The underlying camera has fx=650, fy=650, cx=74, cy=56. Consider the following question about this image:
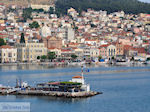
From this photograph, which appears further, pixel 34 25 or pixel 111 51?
pixel 34 25

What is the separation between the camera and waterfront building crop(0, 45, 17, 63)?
3391 inches

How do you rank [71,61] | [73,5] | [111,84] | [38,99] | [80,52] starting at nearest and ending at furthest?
1. [38,99]
2. [111,84]
3. [71,61]
4. [80,52]
5. [73,5]

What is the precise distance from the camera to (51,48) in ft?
302

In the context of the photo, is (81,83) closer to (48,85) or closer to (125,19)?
(48,85)

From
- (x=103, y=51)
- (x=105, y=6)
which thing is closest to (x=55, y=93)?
(x=103, y=51)

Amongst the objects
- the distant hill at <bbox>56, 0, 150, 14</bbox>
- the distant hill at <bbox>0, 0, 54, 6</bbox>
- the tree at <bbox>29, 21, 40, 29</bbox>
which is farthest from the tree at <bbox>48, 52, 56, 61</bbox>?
the distant hill at <bbox>0, 0, 54, 6</bbox>

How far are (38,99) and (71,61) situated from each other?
169ft

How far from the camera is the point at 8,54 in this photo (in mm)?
86312

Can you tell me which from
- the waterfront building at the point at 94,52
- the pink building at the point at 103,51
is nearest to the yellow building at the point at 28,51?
the waterfront building at the point at 94,52

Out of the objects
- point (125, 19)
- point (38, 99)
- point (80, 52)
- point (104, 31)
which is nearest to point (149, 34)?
point (104, 31)

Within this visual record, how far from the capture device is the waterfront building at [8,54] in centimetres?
8614

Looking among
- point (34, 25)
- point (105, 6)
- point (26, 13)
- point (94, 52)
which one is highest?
point (105, 6)

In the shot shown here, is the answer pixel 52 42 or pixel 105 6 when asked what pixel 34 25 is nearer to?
pixel 52 42

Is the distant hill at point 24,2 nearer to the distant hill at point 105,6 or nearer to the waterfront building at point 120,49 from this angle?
the distant hill at point 105,6
